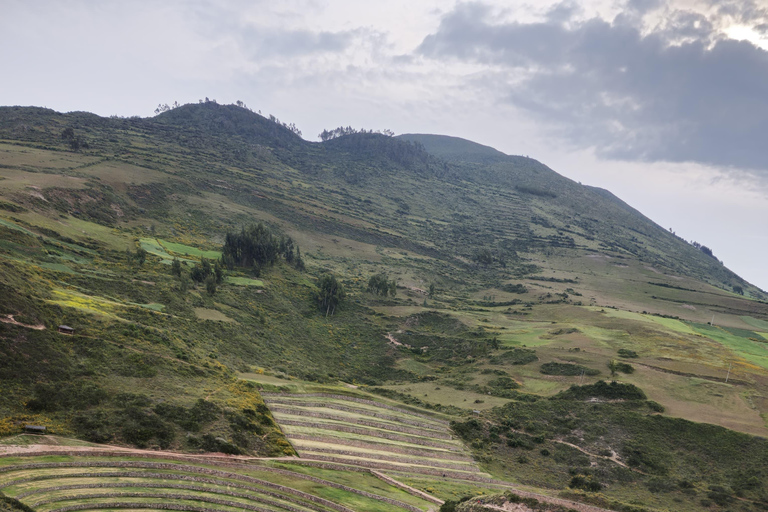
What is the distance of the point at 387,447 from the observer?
45.8m

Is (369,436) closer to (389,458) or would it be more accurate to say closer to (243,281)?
(389,458)

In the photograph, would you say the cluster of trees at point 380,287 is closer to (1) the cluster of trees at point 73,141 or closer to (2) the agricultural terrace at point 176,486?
(2) the agricultural terrace at point 176,486

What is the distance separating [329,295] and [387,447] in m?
58.0

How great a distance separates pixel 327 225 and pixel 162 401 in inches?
5536

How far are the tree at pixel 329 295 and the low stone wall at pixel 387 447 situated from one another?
55878 millimetres

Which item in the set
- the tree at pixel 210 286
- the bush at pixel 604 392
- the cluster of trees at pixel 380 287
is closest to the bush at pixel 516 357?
the bush at pixel 604 392

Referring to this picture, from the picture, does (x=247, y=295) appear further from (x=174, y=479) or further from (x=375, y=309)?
(x=174, y=479)

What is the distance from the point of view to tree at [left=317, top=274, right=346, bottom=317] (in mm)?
101125

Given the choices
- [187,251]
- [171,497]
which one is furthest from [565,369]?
[187,251]

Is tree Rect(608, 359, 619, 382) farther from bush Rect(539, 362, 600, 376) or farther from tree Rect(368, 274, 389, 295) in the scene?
tree Rect(368, 274, 389, 295)

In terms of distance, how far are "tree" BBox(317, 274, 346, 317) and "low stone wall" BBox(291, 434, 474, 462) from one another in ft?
183

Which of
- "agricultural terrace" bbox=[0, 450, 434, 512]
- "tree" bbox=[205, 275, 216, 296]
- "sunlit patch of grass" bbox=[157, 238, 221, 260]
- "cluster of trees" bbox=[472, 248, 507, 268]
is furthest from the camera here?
"cluster of trees" bbox=[472, 248, 507, 268]

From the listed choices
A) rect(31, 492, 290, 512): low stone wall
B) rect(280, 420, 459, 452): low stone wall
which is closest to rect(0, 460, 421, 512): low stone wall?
rect(31, 492, 290, 512): low stone wall

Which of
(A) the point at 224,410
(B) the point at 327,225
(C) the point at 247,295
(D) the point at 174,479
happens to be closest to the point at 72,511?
(D) the point at 174,479
